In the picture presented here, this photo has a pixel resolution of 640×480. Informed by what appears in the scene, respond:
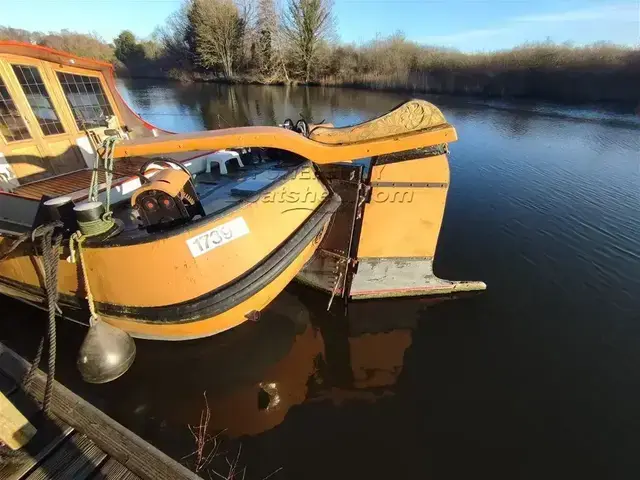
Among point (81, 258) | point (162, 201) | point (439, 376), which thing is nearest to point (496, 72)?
point (439, 376)

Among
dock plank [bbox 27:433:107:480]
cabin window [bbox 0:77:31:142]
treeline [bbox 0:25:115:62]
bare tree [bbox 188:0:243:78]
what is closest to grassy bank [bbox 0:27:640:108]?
bare tree [bbox 188:0:243:78]

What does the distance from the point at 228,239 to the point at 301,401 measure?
201cm

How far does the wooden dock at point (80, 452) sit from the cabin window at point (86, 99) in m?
4.83

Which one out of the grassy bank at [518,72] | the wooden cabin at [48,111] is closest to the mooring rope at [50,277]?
the wooden cabin at [48,111]

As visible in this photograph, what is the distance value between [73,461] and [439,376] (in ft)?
11.8

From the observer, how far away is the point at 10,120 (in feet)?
16.1

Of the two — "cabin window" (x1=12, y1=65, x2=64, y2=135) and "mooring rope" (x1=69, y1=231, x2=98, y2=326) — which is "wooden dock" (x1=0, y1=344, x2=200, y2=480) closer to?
"mooring rope" (x1=69, y1=231, x2=98, y2=326)

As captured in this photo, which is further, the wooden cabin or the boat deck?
the wooden cabin

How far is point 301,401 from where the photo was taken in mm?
3795

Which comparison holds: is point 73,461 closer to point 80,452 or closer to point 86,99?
point 80,452

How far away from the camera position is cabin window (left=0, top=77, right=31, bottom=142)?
4.77 meters

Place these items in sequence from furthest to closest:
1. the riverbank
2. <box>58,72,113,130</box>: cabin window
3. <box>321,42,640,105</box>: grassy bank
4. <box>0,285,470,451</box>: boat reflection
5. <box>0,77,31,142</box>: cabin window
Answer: the riverbank < <box>321,42,640,105</box>: grassy bank < <box>58,72,113,130</box>: cabin window < <box>0,77,31,142</box>: cabin window < <box>0,285,470,451</box>: boat reflection

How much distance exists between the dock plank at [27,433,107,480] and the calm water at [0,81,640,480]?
925 mm

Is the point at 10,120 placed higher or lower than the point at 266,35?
lower
